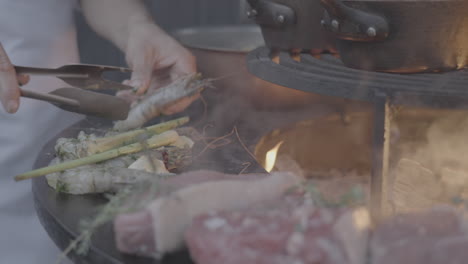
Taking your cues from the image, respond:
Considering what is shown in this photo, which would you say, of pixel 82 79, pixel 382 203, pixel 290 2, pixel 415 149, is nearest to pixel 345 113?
pixel 415 149

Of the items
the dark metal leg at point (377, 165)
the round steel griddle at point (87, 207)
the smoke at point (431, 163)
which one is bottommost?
the smoke at point (431, 163)

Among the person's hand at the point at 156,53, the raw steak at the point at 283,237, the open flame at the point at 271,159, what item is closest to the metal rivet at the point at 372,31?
the raw steak at the point at 283,237

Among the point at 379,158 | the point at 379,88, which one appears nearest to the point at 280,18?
the point at 379,88

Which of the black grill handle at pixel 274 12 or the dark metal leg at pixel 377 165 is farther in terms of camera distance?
the black grill handle at pixel 274 12

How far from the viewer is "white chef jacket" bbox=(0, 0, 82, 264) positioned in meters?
2.04

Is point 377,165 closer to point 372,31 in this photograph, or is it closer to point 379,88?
point 379,88

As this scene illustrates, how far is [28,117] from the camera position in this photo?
87.4 inches

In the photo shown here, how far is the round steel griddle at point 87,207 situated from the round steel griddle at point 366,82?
0.94ft

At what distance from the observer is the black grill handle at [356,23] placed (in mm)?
1263

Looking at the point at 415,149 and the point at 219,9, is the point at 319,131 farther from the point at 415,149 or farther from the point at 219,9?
the point at 219,9

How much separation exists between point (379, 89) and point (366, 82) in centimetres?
7

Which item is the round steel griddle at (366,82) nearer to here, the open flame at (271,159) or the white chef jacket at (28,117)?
the open flame at (271,159)

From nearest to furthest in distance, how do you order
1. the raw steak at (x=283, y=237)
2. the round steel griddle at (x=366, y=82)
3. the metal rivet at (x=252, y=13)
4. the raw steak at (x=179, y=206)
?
the raw steak at (x=283, y=237) → the raw steak at (x=179, y=206) → the round steel griddle at (x=366, y=82) → the metal rivet at (x=252, y=13)

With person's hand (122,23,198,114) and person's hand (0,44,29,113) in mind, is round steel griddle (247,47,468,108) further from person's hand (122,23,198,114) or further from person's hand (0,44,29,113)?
person's hand (0,44,29,113)
